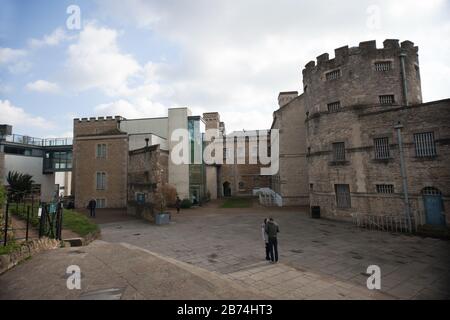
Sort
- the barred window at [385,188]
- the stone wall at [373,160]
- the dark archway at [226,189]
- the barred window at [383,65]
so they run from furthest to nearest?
the dark archway at [226,189] < the barred window at [383,65] < the barred window at [385,188] < the stone wall at [373,160]

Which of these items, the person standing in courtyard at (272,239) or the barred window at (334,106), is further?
the barred window at (334,106)

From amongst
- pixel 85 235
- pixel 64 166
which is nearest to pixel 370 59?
pixel 85 235

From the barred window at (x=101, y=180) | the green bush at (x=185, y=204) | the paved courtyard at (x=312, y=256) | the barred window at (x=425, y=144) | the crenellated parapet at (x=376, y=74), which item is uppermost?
the crenellated parapet at (x=376, y=74)

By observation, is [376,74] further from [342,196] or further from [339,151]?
[342,196]

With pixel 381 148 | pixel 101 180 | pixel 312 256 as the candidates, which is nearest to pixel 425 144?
pixel 381 148

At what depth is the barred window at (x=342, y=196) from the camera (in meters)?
16.6

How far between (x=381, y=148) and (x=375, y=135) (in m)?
0.93

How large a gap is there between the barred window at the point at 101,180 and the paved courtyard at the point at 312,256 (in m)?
10.8

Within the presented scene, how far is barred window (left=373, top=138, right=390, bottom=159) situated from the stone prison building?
54mm

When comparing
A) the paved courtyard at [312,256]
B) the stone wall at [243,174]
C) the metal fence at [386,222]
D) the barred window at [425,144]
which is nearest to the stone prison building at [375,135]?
the barred window at [425,144]

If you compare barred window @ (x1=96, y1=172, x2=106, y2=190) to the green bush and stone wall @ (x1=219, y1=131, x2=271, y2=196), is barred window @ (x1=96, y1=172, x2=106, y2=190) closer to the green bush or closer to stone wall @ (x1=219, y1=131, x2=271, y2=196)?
the green bush

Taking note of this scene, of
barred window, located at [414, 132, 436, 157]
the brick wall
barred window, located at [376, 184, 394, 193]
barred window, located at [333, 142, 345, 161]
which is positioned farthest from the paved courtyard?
the brick wall

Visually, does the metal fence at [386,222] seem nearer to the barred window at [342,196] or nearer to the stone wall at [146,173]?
the barred window at [342,196]

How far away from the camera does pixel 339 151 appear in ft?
56.5
